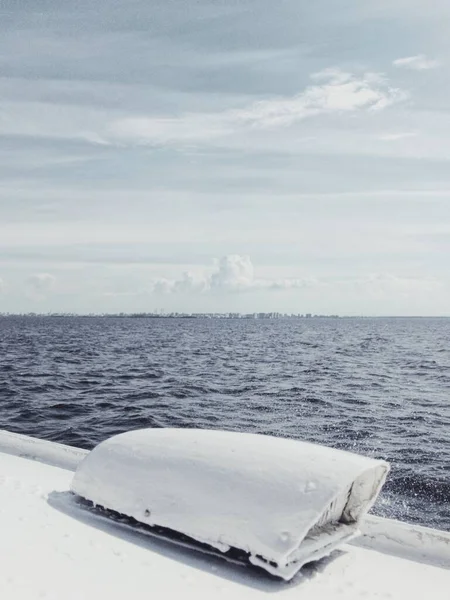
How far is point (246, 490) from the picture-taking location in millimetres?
3527

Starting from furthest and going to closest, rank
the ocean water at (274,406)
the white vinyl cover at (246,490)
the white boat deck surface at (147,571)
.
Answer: the ocean water at (274,406) < the white vinyl cover at (246,490) < the white boat deck surface at (147,571)

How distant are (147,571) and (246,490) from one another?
779 millimetres

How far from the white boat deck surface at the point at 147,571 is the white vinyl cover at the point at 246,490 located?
0.46ft

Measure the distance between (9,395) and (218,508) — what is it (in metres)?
18.4

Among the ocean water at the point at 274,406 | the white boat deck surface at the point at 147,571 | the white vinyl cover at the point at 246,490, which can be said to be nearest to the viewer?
the white boat deck surface at the point at 147,571

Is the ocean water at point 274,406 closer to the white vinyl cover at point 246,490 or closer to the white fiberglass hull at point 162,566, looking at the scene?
the white fiberglass hull at point 162,566

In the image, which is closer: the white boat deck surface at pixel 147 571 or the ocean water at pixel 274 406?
the white boat deck surface at pixel 147 571

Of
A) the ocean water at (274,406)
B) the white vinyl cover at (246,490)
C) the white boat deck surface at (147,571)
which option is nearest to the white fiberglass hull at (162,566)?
the white boat deck surface at (147,571)

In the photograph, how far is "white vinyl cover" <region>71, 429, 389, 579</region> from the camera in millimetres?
3365

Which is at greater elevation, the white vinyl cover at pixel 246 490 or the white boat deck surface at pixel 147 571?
the white vinyl cover at pixel 246 490

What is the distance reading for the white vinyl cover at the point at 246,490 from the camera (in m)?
3.37

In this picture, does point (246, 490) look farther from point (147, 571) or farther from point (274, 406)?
point (274, 406)

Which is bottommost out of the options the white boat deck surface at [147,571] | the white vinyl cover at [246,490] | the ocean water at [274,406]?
the ocean water at [274,406]

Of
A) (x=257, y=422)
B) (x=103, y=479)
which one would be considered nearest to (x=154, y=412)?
(x=257, y=422)
